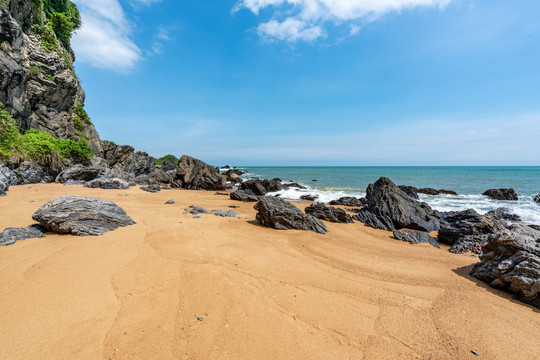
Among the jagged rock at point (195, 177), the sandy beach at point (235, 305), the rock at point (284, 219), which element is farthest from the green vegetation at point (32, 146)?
the rock at point (284, 219)

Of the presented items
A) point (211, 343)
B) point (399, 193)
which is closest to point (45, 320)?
point (211, 343)

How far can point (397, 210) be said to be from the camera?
34.7ft

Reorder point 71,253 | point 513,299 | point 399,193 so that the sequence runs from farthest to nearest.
Answer: point 399,193, point 71,253, point 513,299

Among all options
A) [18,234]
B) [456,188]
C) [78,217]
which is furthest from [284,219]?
[456,188]

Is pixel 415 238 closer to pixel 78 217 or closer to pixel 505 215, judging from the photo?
pixel 78 217

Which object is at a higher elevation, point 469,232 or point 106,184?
point 106,184

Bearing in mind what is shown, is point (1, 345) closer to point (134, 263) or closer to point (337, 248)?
point (134, 263)

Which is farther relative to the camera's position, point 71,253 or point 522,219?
point 522,219

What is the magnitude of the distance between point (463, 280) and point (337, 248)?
8.66 ft

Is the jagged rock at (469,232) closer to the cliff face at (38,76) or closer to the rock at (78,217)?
the rock at (78,217)

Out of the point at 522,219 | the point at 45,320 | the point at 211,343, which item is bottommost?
the point at 522,219

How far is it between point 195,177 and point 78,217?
56.5ft

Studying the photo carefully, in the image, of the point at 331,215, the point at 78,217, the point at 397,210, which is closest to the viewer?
the point at 78,217

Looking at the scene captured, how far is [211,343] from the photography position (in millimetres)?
2424
